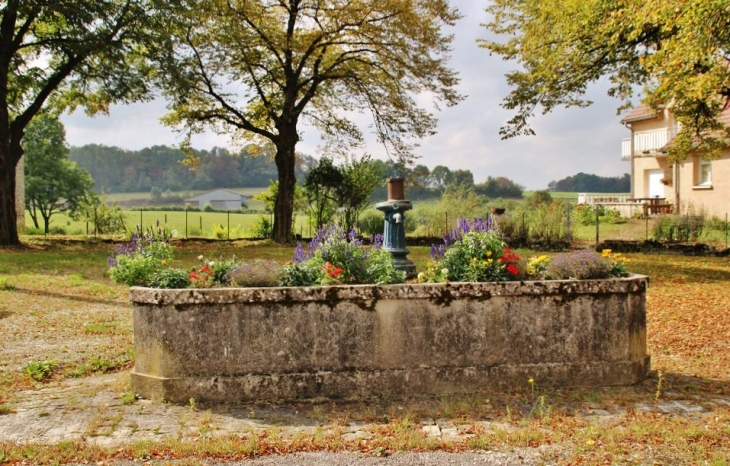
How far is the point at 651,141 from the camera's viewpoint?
32.0 m

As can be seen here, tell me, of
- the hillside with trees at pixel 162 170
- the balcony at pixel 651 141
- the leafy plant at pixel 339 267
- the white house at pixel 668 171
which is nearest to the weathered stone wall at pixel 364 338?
the leafy plant at pixel 339 267

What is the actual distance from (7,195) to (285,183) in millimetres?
9199

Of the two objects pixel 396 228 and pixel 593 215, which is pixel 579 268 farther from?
pixel 593 215

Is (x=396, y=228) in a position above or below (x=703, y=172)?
below

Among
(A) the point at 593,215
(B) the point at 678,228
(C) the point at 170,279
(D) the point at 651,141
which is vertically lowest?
(C) the point at 170,279

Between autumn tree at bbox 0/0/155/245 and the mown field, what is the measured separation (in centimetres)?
1114

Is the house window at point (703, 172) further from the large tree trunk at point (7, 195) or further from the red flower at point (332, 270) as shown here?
the large tree trunk at point (7, 195)

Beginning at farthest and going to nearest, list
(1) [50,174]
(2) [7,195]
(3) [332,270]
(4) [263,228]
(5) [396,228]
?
(1) [50,174]
(4) [263,228]
(2) [7,195]
(5) [396,228]
(3) [332,270]

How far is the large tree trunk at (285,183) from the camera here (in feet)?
76.8

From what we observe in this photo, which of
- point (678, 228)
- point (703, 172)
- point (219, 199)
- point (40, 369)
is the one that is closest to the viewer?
point (40, 369)

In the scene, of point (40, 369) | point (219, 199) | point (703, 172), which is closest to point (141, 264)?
point (40, 369)

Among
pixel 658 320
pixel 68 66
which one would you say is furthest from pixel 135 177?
pixel 658 320

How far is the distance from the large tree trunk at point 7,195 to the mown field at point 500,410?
38.1 ft

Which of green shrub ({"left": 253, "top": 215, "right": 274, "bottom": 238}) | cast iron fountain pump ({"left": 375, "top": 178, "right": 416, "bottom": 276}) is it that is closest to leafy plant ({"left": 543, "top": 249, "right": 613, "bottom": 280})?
cast iron fountain pump ({"left": 375, "top": 178, "right": 416, "bottom": 276})
